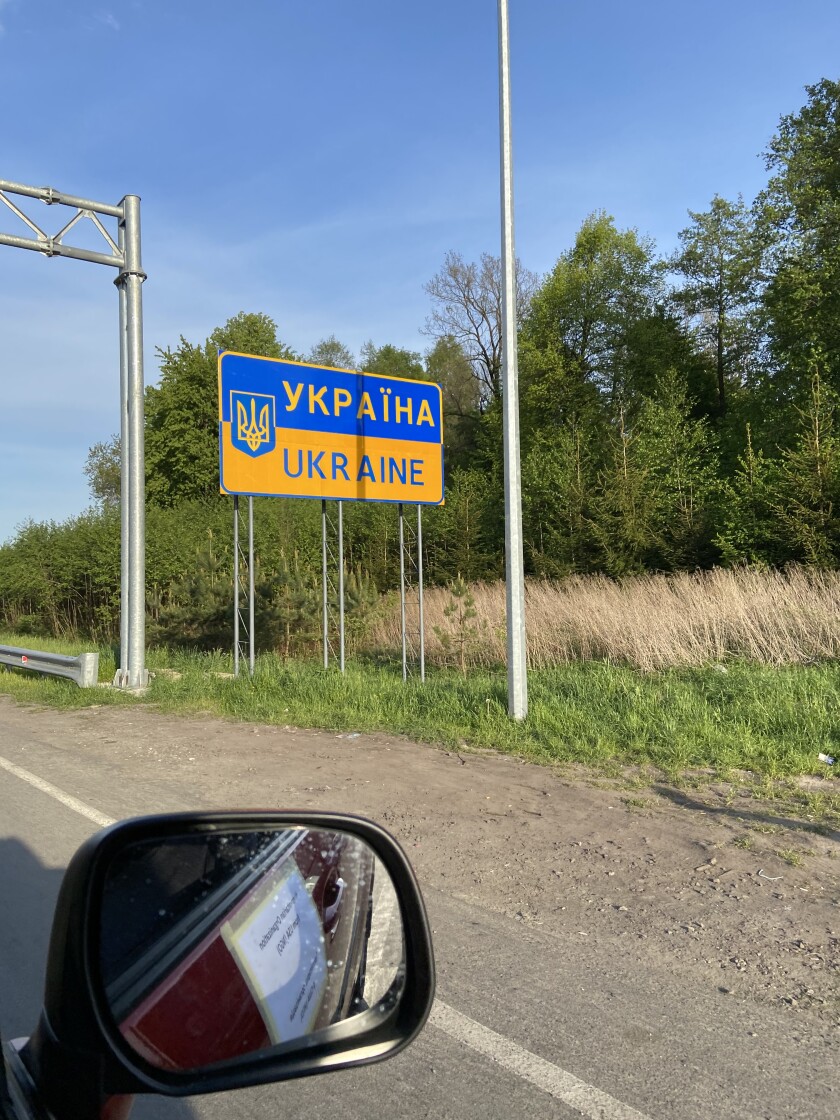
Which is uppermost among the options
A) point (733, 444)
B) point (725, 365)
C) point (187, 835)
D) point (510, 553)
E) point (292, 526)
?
point (725, 365)

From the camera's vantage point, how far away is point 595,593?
1549cm

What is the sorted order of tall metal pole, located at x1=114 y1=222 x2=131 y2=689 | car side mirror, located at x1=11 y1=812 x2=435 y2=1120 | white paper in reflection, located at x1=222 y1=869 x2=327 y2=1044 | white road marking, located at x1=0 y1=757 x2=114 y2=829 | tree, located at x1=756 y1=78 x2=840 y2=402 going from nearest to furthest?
car side mirror, located at x1=11 y1=812 x2=435 y2=1120 < white paper in reflection, located at x1=222 y1=869 x2=327 y2=1044 < white road marking, located at x1=0 y1=757 x2=114 y2=829 < tall metal pole, located at x1=114 y1=222 x2=131 y2=689 < tree, located at x1=756 y1=78 x2=840 y2=402

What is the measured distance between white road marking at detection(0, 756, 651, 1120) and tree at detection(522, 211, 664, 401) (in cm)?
4108

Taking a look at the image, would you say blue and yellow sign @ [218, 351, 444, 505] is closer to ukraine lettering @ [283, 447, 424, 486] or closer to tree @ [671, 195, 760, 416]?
ukraine lettering @ [283, 447, 424, 486]

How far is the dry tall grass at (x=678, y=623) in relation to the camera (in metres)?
11.8

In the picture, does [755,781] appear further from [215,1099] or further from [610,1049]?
[215,1099]

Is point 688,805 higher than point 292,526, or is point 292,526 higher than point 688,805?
point 292,526

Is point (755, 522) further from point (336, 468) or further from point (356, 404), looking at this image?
point (336, 468)

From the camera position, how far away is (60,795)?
269 inches

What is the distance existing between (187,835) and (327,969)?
35 centimetres

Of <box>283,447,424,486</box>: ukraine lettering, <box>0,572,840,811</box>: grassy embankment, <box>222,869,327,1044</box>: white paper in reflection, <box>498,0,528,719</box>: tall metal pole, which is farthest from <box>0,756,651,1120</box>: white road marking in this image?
<box>283,447,424,486</box>: ukraine lettering

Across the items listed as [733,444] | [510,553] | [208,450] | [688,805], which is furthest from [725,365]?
[688,805]

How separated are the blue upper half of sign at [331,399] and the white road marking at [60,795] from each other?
5.94 metres

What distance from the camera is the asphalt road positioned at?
2.80 m
